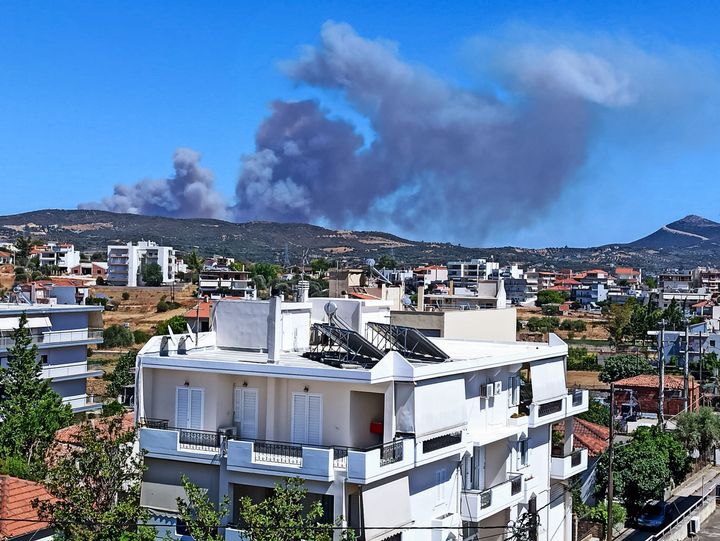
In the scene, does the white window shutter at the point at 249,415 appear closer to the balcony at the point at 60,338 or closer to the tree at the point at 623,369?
the balcony at the point at 60,338

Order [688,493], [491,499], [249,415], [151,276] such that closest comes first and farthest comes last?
[249,415], [491,499], [688,493], [151,276]

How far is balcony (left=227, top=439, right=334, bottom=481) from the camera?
739 inches

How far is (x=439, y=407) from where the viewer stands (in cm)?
2072

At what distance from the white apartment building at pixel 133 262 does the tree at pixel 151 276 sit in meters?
1.11

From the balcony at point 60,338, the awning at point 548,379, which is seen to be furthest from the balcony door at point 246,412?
the balcony at point 60,338

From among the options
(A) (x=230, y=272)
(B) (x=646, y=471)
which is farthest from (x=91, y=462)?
(A) (x=230, y=272)

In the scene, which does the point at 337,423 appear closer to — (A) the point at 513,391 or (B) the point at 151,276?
(A) the point at 513,391

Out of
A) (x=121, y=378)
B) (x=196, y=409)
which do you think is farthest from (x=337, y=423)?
(x=121, y=378)

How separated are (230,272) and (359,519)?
12566 centimetres

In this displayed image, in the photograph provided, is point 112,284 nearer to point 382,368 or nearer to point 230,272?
point 230,272

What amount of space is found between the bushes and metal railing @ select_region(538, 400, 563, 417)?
75.5 m

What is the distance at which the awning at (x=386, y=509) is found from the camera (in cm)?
1902

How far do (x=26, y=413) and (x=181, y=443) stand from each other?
12.4 metres

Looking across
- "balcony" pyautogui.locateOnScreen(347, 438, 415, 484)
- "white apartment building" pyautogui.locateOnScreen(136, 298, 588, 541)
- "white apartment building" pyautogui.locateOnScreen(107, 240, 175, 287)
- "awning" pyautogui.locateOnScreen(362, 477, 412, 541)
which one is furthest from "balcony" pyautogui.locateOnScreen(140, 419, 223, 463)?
"white apartment building" pyautogui.locateOnScreen(107, 240, 175, 287)
